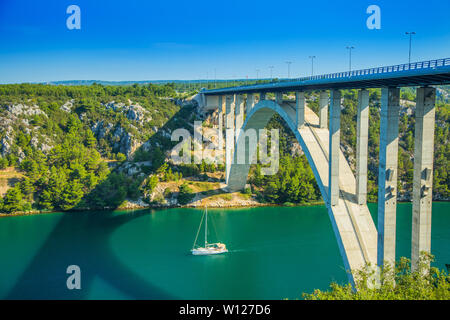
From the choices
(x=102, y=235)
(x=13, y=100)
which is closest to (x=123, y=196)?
(x=102, y=235)

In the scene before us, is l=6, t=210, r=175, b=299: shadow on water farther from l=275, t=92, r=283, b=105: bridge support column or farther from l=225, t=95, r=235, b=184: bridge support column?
l=275, t=92, r=283, b=105: bridge support column

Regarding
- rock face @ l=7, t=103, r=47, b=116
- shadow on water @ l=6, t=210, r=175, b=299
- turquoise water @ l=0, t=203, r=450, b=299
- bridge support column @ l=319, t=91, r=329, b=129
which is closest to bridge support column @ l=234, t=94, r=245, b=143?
turquoise water @ l=0, t=203, r=450, b=299

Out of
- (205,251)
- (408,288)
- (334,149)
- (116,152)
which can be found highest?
(334,149)

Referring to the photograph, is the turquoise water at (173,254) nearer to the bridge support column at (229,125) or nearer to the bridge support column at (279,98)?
the bridge support column at (229,125)

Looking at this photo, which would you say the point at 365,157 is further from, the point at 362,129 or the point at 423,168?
Result: the point at 423,168

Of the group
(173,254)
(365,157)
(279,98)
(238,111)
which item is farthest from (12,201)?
(365,157)

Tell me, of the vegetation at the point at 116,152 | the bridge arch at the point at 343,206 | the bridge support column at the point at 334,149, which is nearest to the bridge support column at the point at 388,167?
the bridge arch at the point at 343,206

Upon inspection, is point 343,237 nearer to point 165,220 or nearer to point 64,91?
point 165,220
